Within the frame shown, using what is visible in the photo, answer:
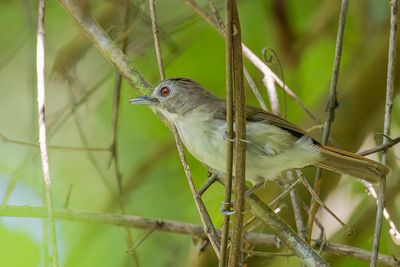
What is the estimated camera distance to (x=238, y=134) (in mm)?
2453

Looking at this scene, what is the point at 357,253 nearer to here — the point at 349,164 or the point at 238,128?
the point at 349,164

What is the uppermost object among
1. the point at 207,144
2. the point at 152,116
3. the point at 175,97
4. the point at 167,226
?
the point at 152,116

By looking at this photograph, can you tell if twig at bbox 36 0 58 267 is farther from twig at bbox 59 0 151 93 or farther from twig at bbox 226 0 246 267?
twig at bbox 226 0 246 267

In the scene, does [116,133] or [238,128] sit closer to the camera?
[238,128]

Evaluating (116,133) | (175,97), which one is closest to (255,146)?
(175,97)

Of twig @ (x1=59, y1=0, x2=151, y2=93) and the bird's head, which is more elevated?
twig @ (x1=59, y1=0, x2=151, y2=93)

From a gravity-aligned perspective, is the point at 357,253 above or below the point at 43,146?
below

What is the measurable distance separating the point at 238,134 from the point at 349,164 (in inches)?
58.5

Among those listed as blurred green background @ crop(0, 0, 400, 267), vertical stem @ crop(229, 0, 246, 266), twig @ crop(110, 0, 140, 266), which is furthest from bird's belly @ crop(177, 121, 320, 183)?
vertical stem @ crop(229, 0, 246, 266)

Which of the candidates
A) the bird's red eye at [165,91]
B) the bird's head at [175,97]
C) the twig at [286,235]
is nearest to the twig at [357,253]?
the twig at [286,235]

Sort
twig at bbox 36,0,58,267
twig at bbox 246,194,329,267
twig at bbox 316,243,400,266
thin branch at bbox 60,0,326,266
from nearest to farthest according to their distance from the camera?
twig at bbox 36,0,58,267 → twig at bbox 246,194,329,267 → thin branch at bbox 60,0,326,266 → twig at bbox 316,243,400,266

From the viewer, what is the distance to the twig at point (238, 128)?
2.25 m

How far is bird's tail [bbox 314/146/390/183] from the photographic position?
143 inches

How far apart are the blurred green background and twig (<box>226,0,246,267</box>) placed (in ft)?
4.09
